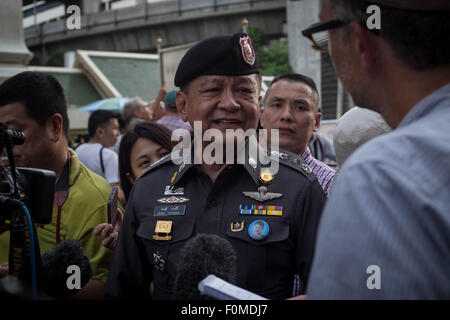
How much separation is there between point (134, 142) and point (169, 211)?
→ 1.37 meters

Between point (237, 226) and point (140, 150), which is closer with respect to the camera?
point (237, 226)

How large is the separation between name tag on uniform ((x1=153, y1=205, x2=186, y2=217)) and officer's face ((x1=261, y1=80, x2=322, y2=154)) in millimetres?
1242

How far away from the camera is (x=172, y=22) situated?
25.0 m

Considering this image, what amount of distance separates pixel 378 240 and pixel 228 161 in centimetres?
131

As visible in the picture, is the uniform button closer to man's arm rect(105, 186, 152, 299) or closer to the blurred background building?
man's arm rect(105, 186, 152, 299)

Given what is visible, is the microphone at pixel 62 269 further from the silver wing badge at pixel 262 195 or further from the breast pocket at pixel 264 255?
the silver wing badge at pixel 262 195

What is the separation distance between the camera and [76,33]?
2752 cm

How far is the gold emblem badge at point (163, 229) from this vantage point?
6.04ft

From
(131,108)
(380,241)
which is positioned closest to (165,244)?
(380,241)

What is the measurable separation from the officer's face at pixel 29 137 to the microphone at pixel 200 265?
4.40ft

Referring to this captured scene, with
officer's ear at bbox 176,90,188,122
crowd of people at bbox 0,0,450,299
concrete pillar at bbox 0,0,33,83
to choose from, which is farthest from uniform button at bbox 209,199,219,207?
concrete pillar at bbox 0,0,33,83

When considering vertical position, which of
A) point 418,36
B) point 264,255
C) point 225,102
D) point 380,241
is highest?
point 418,36

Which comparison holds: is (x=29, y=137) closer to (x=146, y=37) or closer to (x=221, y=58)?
(x=221, y=58)

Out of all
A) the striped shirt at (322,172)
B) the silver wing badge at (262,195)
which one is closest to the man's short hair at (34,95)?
the silver wing badge at (262,195)
